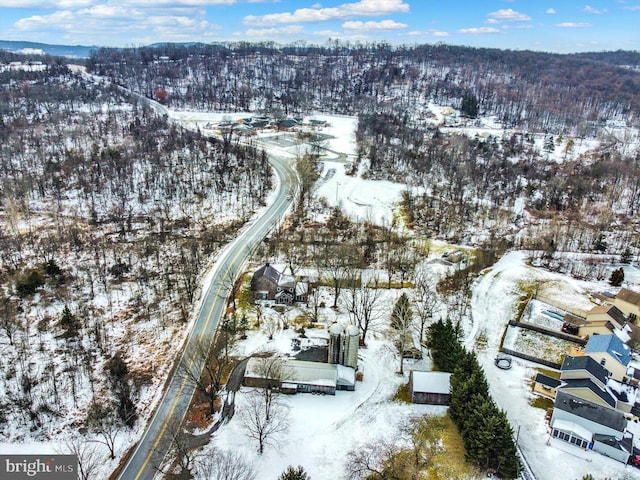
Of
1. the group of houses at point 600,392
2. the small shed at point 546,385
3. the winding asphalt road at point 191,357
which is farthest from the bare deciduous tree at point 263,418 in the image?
the small shed at point 546,385

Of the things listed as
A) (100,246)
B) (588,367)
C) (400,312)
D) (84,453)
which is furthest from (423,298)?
(100,246)

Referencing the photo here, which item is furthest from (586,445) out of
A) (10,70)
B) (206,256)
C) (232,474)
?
(10,70)

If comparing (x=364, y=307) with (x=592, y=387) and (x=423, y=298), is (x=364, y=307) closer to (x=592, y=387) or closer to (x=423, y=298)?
(x=423, y=298)

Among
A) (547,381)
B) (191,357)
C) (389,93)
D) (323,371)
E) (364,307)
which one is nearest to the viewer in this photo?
(323,371)

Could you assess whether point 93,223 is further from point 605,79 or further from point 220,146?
point 605,79

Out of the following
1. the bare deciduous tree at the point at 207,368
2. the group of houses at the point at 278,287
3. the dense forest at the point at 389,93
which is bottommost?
the bare deciduous tree at the point at 207,368

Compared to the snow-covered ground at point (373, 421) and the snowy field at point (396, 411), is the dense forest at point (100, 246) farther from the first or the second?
the snowy field at point (396, 411)
